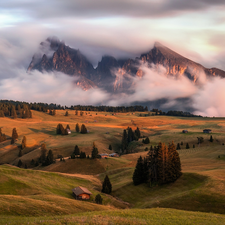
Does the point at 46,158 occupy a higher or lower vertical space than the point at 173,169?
lower

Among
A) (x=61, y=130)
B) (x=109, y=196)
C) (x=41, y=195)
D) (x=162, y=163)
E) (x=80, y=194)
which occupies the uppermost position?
(x=162, y=163)

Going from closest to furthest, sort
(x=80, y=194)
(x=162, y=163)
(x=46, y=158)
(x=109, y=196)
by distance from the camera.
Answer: (x=80, y=194) < (x=109, y=196) < (x=162, y=163) < (x=46, y=158)

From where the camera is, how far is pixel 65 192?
5075 centimetres

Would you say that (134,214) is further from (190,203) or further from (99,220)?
(190,203)

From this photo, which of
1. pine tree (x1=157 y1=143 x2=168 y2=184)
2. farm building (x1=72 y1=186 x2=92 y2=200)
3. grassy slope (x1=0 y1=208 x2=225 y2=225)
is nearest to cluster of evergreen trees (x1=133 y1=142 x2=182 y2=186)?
pine tree (x1=157 y1=143 x2=168 y2=184)

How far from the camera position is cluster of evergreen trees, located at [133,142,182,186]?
2175 inches

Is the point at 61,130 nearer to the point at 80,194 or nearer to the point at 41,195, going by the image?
the point at 80,194

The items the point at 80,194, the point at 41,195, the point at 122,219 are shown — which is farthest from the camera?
the point at 80,194

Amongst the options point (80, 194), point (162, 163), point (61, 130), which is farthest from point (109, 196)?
point (61, 130)

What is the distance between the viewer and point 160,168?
187ft

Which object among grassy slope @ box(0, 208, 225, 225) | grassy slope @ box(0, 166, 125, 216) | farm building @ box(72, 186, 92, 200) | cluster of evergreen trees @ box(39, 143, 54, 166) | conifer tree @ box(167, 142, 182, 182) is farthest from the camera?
cluster of evergreen trees @ box(39, 143, 54, 166)

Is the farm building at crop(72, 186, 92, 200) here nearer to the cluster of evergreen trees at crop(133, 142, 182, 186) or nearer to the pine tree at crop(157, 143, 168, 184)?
the cluster of evergreen trees at crop(133, 142, 182, 186)

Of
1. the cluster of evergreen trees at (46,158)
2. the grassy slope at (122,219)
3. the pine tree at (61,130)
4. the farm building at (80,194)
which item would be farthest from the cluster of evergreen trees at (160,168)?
the pine tree at (61,130)

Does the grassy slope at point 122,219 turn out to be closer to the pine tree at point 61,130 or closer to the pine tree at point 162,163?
the pine tree at point 162,163
